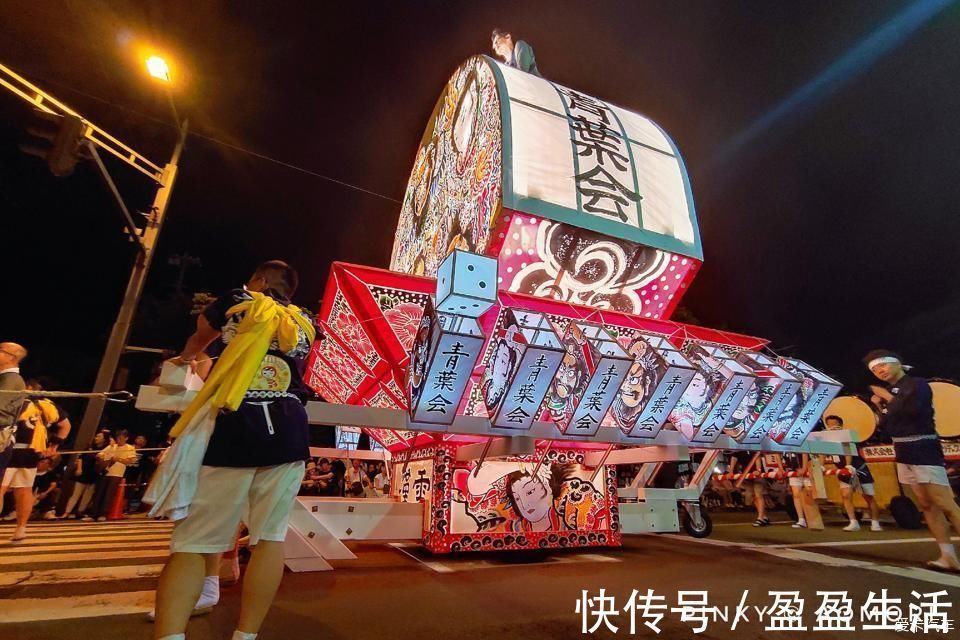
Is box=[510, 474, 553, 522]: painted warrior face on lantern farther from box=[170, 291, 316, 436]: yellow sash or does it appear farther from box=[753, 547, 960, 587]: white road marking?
box=[170, 291, 316, 436]: yellow sash

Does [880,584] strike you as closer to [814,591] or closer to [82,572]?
[814,591]

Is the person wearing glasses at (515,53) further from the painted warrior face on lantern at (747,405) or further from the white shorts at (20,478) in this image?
the white shorts at (20,478)

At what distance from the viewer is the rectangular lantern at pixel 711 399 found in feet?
13.7

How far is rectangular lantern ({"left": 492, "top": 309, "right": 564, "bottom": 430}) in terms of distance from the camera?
3.45 m

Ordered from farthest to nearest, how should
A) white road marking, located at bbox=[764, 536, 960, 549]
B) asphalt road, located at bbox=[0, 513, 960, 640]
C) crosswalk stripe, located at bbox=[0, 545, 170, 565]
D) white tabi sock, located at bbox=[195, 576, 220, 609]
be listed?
1. white road marking, located at bbox=[764, 536, 960, 549]
2. crosswalk stripe, located at bbox=[0, 545, 170, 565]
3. white tabi sock, located at bbox=[195, 576, 220, 609]
4. asphalt road, located at bbox=[0, 513, 960, 640]

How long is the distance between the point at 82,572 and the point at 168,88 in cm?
901

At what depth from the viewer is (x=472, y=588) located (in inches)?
131

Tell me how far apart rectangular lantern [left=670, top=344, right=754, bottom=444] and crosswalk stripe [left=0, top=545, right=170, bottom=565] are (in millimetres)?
4869

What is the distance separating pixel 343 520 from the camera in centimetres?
416

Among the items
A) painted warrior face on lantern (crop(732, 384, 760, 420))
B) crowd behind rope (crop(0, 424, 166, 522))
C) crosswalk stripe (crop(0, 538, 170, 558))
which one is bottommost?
crowd behind rope (crop(0, 424, 166, 522))

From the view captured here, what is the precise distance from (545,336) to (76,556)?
4.81 meters

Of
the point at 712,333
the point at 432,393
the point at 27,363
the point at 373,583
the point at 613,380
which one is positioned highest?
the point at 712,333

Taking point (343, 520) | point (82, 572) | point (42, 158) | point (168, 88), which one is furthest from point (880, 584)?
point (168, 88)

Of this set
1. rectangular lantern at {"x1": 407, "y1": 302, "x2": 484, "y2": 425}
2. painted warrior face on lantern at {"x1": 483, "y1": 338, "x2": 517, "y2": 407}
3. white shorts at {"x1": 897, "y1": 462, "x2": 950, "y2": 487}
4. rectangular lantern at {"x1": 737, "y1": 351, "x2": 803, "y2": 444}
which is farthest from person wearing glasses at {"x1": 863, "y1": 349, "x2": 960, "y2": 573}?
rectangular lantern at {"x1": 407, "y1": 302, "x2": 484, "y2": 425}
